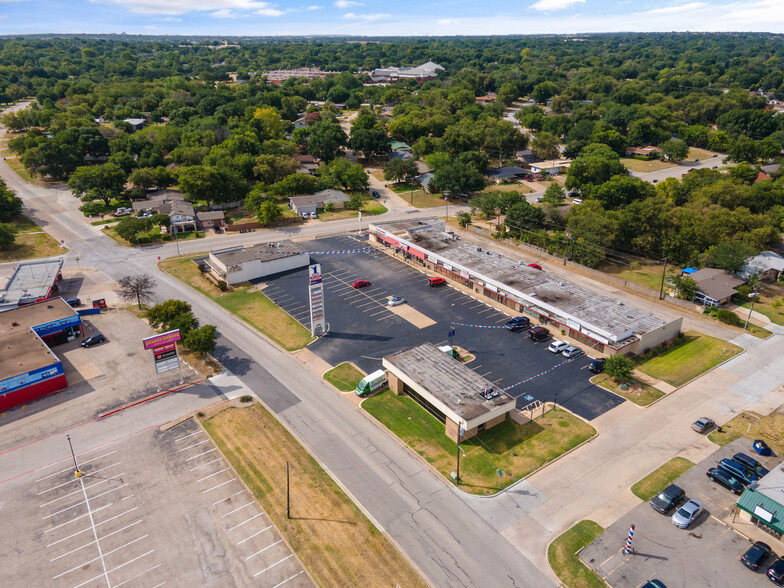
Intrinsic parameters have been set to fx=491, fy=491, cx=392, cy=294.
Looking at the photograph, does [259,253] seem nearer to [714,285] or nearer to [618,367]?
[618,367]

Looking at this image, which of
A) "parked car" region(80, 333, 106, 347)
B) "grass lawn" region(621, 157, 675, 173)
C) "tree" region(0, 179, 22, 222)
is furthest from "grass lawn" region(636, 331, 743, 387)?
"tree" region(0, 179, 22, 222)

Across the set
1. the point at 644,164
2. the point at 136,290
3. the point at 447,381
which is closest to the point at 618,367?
the point at 447,381

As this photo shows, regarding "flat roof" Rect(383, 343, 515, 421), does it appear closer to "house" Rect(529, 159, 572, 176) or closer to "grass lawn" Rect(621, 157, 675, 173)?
"house" Rect(529, 159, 572, 176)

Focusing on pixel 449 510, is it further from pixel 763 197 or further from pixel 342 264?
pixel 763 197

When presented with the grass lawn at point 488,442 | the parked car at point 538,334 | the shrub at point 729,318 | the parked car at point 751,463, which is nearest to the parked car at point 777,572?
the parked car at point 751,463

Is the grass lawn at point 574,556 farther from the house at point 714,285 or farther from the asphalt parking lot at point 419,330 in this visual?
the house at point 714,285

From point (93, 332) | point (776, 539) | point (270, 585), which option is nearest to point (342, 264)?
point (93, 332)
